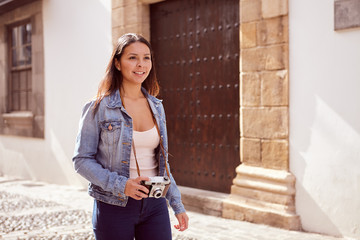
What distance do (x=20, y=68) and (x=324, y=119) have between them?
22.9 feet

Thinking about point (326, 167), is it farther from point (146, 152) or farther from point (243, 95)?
point (146, 152)

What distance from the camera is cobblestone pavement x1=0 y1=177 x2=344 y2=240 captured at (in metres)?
4.46

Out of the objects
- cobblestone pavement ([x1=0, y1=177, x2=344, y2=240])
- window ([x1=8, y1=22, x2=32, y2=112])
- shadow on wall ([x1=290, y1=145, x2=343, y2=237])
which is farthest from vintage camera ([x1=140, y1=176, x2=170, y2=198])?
window ([x1=8, y1=22, x2=32, y2=112])

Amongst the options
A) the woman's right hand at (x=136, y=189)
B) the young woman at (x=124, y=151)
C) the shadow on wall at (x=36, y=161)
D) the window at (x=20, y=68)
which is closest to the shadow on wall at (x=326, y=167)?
the young woman at (x=124, y=151)

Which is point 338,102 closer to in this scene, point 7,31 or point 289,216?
point 289,216

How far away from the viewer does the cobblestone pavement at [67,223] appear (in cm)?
446

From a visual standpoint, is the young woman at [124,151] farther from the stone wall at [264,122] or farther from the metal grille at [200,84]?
the metal grille at [200,84]

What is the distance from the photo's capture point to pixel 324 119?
175 inches

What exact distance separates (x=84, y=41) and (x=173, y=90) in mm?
2151

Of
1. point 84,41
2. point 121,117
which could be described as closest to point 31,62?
point 84,41

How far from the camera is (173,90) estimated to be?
6.35m

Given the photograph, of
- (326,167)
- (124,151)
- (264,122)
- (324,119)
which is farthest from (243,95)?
(124,151)

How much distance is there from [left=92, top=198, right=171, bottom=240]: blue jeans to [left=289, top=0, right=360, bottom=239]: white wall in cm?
267

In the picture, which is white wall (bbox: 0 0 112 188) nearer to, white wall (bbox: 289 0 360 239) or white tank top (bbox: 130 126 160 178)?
white wall (bbox: 289 0 360 239)
